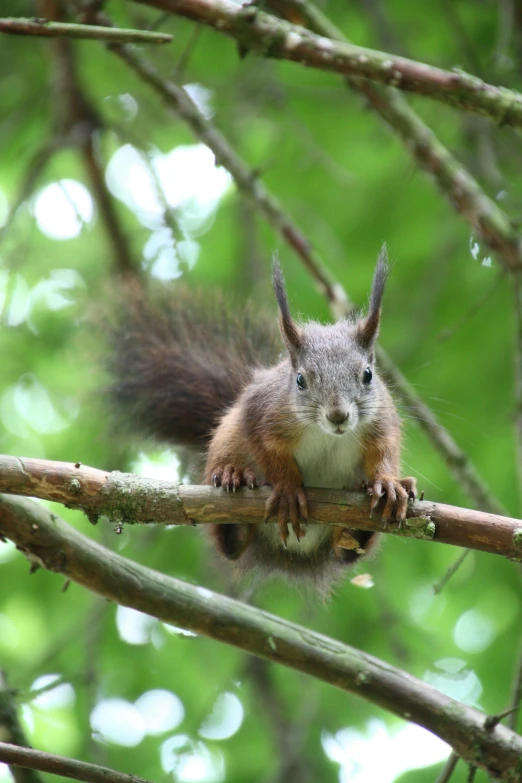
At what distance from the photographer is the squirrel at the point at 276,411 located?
2.72 metres

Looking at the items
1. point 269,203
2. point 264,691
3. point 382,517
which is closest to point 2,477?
point 382,517

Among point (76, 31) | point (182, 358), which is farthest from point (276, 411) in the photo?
point (76, 31)

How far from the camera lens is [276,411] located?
284 centimetres

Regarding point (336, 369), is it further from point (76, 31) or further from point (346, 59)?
point (76, 31)

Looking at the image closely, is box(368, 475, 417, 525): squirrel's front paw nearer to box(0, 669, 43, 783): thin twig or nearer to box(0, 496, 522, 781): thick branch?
box(0, 496, 522, 781): thick branch

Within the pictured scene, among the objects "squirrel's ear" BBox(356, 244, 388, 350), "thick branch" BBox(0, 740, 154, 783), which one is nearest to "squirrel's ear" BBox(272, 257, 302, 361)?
"squirrel's ear" BBox(356, 244, 388, 350)

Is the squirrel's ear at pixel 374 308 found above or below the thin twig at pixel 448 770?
above

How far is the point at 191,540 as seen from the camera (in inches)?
164

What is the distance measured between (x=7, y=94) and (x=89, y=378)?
1.77 metres

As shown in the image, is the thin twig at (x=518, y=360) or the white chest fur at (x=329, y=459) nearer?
the white chest fur at (x=329, y=459)

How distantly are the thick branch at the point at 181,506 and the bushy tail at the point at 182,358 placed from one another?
38.3 inches

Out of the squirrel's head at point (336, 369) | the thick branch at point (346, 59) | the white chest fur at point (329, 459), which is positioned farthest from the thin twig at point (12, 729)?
the thick branch at point (346, 59)

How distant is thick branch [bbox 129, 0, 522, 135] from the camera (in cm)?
259

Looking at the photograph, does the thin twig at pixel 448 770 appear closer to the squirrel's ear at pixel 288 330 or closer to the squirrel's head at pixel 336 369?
the squirrel's head at pixel 336 369
